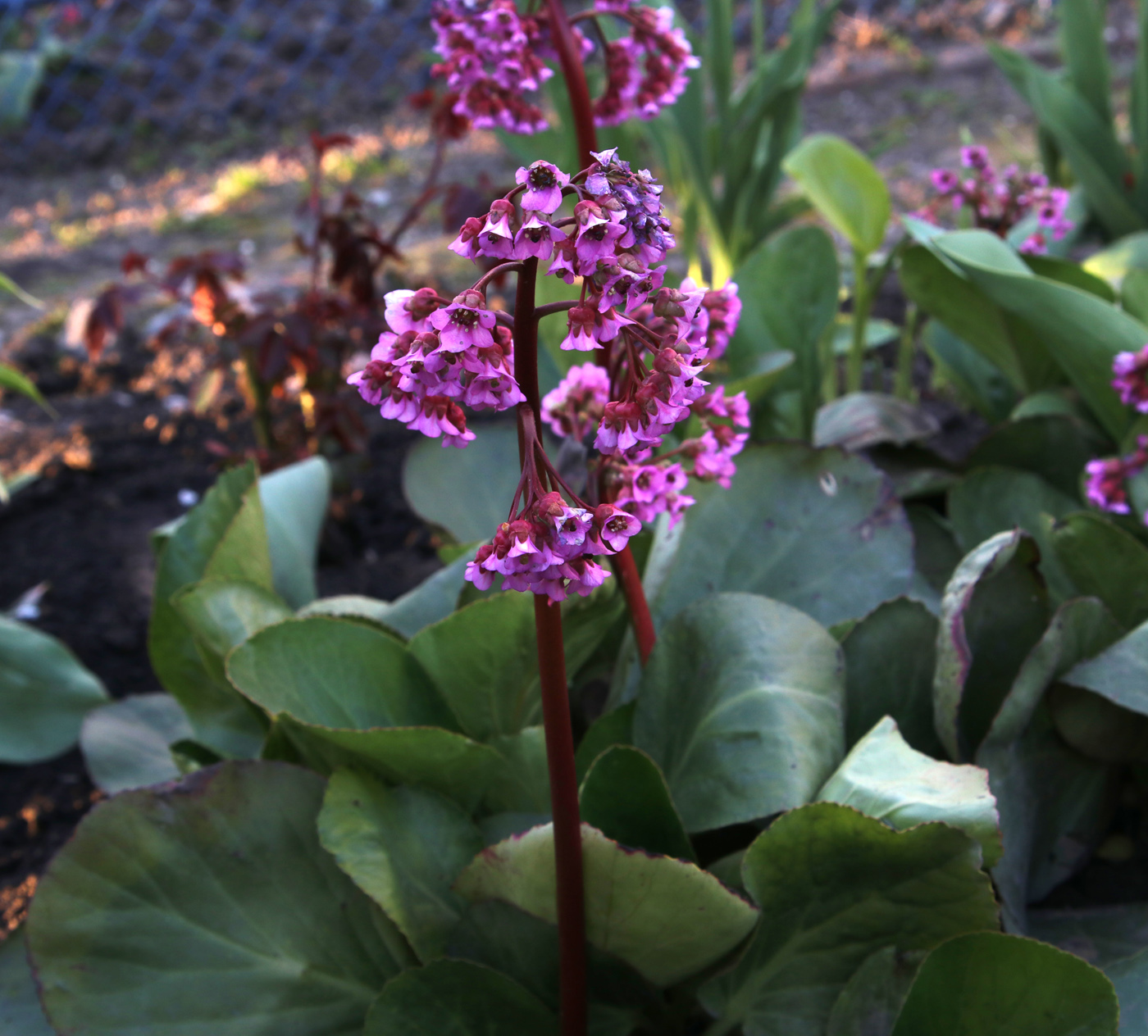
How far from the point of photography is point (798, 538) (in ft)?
4.49

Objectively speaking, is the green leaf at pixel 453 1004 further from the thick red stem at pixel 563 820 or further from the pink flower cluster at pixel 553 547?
the pink flower cluster at pixel 553 547

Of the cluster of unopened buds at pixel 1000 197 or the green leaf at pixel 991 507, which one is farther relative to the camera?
the cluster of unopened buds at pixel 1000 197

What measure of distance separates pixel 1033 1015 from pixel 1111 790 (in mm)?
488

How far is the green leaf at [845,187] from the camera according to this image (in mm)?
1849

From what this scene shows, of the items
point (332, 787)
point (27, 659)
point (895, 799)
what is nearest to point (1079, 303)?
point (895, 799)

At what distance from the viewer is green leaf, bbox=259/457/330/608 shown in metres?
1.59

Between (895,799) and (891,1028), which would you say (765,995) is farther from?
(895,799)

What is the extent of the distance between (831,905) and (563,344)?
650 mm

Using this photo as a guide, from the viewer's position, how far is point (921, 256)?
163 centimetres

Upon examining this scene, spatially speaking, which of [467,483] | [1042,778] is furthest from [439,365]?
[467,483]

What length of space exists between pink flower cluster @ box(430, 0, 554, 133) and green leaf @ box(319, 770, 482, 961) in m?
0.79

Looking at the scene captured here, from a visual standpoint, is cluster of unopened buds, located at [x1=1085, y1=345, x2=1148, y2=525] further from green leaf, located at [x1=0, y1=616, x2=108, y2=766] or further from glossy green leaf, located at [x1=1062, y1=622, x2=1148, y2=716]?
green leaf, located at [x1=0, y1=616, x2=108, y2=766]

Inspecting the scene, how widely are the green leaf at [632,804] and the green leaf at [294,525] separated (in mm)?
717

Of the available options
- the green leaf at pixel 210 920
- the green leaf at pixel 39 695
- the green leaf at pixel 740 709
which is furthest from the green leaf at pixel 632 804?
Answer: the green leaf at pixel 39 695
